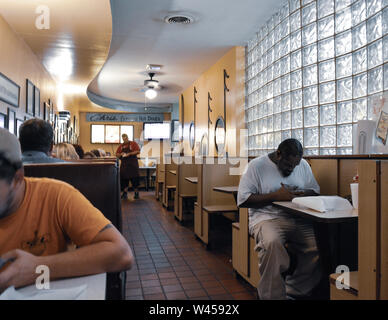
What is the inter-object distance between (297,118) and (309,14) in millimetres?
1098

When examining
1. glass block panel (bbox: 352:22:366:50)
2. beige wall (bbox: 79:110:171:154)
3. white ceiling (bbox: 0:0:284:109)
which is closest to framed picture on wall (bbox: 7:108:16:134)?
white ceiling (bbox: 0:0:284:109)

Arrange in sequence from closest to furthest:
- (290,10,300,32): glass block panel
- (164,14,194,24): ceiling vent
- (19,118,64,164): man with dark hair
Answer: (19,118,64,164): man with dark hair, (290,10,300,32): glass block panel, (164,14,194,24): ceiling vent

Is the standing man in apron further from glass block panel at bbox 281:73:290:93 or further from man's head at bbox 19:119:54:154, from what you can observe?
man's head at bbox 19:119:54:154

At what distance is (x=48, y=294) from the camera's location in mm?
807

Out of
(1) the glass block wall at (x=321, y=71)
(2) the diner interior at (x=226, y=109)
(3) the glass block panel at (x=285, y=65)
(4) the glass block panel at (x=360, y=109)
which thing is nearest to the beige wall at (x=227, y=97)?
(2) the diner interior at (x=226, y=109)

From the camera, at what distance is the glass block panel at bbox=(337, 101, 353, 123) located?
2.92 meters

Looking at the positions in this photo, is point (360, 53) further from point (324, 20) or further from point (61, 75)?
point (61, 75)

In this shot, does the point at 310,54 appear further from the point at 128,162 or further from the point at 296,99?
the point at 128,162

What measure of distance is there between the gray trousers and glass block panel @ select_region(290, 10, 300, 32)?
230 cm

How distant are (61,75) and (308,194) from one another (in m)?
5.51

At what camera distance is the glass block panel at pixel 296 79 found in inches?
143

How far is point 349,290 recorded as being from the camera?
1624 millimetres

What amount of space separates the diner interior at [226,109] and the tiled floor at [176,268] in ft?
0.07
